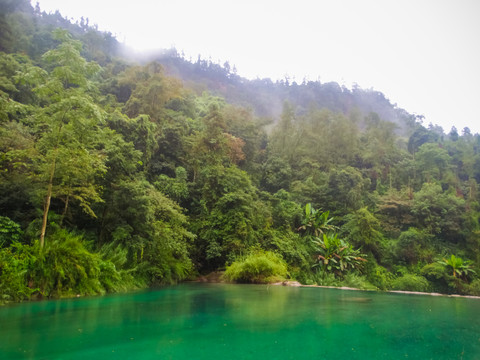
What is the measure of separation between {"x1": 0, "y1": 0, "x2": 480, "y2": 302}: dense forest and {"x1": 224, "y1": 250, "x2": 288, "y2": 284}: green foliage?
0.06 m

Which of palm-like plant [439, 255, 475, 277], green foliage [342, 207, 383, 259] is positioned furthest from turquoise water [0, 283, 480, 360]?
green foliage [342, 207, 383, 259]

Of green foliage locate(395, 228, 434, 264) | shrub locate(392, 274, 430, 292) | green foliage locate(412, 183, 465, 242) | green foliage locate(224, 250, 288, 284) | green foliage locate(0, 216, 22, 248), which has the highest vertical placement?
green foliage locate(412, 183, 465, 242)

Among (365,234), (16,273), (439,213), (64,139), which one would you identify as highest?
(64,139)

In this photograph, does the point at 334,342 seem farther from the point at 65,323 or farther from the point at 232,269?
the point at 232,269

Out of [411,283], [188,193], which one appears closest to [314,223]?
[411,283]

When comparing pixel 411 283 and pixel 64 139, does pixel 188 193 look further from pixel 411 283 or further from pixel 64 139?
pixel 411 283

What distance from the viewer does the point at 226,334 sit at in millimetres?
3762

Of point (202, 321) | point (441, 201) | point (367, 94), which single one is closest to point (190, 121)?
point (441, 201)

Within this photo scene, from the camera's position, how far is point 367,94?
65.9 metres

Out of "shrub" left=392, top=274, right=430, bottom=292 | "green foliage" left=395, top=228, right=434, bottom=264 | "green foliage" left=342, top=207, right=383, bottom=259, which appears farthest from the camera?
"green foliage" left=342, top=207, right=383, bottom=259

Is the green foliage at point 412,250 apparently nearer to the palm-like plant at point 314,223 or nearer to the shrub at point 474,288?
the shrub at point 474,288

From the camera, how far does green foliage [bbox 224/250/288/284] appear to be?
45.1 feet

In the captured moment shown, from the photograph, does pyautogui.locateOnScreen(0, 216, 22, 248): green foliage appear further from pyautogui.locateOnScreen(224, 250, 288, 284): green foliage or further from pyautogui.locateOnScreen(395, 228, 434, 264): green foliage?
pyautogui.locateOnScreen(395, 228, 434, 264): green foliage

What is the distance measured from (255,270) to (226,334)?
10.3 m
